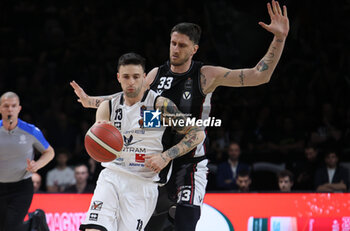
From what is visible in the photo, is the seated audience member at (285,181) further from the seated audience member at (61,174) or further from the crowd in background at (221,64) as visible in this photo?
the seated audience member at (61,174)

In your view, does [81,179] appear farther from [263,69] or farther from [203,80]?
[263,69]

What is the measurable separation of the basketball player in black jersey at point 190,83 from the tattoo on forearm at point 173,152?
298 mm

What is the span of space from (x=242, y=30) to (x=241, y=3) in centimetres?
62

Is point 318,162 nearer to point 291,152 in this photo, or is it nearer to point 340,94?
point 291,152

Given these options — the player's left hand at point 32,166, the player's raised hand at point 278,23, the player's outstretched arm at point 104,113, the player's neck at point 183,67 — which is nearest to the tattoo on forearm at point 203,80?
the player's neck at point 183,67

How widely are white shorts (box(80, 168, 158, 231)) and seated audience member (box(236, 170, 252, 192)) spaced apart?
3.44m

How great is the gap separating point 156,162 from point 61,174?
4.67 metres

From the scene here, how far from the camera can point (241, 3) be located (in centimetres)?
1050

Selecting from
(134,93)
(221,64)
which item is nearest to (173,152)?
(134,93)

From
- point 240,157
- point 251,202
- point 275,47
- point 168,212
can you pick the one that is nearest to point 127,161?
point 168,212

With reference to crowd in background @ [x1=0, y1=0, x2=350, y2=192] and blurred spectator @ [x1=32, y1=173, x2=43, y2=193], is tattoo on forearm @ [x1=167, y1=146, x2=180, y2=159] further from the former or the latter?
blurred spectator @ [x1=32, y1=173, x2=43, y2=193]

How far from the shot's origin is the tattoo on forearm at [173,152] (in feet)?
14.2

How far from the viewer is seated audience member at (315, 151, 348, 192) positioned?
7.71m

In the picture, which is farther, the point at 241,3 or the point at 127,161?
the point at 241,3
